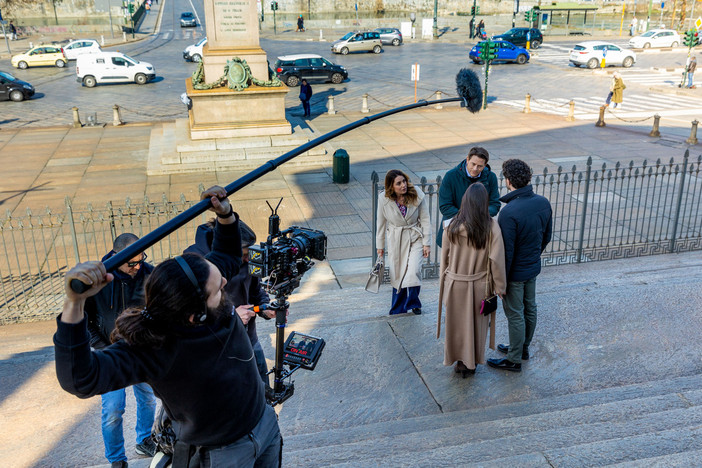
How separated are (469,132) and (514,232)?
13.7 m

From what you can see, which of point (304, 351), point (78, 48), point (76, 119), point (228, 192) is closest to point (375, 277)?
point (304, 351)

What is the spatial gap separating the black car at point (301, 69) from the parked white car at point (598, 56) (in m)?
14.0

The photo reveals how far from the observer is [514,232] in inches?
209

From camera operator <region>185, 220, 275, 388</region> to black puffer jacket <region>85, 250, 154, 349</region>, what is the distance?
1.34 feet

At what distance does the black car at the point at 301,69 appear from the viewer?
90.4ft

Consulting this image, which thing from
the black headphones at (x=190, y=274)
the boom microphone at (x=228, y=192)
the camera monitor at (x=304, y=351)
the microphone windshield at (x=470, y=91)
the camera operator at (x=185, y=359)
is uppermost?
the microphone windshield at (x=470, y=91)

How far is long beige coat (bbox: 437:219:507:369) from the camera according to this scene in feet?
17.0

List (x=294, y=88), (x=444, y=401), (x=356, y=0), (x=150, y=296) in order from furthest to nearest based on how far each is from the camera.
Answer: (x=356, y=0), (x=294, y=88), (x=444, y=401), (x=150, y=296)

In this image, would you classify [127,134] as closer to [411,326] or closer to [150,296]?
[411,326]

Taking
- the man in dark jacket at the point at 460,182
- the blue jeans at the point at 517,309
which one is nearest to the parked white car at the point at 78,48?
the man in dark jacket at the point at 460,182

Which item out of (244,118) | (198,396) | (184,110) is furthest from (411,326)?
(184,110)

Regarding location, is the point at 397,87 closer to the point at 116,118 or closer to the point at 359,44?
the point at 116,118

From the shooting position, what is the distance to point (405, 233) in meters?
6.52

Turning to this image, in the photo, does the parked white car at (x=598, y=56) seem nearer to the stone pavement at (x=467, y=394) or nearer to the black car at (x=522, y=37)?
the black car at (x=522, y=37)
